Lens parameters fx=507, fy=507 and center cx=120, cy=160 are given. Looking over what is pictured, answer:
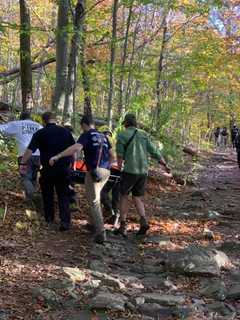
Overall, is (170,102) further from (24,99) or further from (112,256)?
(112,256)

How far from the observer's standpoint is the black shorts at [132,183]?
28.1 ft

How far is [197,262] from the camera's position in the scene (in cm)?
687

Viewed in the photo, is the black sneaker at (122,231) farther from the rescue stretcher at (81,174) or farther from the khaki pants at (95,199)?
the rescue stretcher at (81,174)

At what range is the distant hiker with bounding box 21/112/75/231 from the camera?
26.9 feet

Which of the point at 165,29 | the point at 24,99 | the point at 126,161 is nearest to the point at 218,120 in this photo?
the point at 165,29

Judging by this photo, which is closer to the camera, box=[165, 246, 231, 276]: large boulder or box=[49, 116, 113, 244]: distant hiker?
box=[165, 246, 231, 276]: large boulder

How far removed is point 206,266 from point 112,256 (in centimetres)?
135

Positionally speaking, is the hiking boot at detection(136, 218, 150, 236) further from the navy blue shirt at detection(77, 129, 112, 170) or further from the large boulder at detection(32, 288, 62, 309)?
the large boulder at detection(32, 288, 62, 309)

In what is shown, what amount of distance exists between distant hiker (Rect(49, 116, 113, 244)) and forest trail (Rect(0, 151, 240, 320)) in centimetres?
36

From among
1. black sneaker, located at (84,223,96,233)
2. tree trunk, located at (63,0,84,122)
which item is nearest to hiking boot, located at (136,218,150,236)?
black sneaker, located at (84,223,96,233)

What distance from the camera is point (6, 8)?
34.2 m

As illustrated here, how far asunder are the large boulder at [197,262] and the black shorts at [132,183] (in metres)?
1.65

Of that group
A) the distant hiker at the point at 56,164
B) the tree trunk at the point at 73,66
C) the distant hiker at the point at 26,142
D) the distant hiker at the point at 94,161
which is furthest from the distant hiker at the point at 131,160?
the tree trunk at the point at 73,66

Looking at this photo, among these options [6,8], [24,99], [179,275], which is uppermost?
[6,8]
